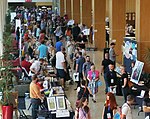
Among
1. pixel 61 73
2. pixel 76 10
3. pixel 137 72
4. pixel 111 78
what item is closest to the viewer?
pixel 111 78

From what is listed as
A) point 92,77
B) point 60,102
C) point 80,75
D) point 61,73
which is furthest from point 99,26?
point 60,102

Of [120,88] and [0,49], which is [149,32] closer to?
[120,88]

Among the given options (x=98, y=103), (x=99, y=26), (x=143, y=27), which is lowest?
(x=98, y=103)

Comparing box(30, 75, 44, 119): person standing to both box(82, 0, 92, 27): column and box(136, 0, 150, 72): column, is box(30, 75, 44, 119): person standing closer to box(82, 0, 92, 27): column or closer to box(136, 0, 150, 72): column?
box(136, 0, 150, 72): column

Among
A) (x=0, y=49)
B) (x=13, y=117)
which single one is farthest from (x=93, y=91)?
(x=0, y=49)

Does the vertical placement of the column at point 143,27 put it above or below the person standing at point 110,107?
above

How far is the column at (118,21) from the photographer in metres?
22.9

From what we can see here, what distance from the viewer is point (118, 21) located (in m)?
Result: 23.0

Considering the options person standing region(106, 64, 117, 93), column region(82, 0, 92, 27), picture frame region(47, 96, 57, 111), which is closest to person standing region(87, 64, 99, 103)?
person standing region(106, 64, 117, 93)

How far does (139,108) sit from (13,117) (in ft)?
12.6

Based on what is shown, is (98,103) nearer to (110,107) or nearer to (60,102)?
(60,102)

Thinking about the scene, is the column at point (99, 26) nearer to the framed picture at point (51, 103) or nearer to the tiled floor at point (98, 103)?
the tiled floor at point (98, 103)

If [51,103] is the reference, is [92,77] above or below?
above

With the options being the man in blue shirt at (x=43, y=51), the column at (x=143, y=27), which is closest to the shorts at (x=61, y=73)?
the man in blue shirt at (x=43, y=51)
